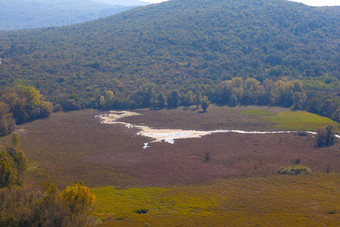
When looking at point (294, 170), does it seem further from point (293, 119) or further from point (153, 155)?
point (293, 119)

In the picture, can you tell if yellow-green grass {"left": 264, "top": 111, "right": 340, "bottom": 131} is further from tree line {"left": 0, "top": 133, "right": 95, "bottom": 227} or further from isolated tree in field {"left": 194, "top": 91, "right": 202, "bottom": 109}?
tree line {"left": 0, "top": 133, "right": 95, "bottom": 227}

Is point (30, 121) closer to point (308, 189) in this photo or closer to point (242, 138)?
point (242, 138)

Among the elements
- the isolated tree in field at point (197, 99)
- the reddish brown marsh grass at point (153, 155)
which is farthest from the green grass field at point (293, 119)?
the isolated tree in field at point (197, 99)

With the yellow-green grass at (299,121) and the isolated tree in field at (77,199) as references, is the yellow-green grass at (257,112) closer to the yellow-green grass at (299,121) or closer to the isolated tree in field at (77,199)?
the yellow-green grass at (299,121)

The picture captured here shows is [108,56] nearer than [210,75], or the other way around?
[210,75]

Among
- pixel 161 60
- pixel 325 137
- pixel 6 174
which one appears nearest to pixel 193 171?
pixel 6 174

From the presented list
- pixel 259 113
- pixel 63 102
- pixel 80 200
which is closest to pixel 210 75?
pixel 259 113
